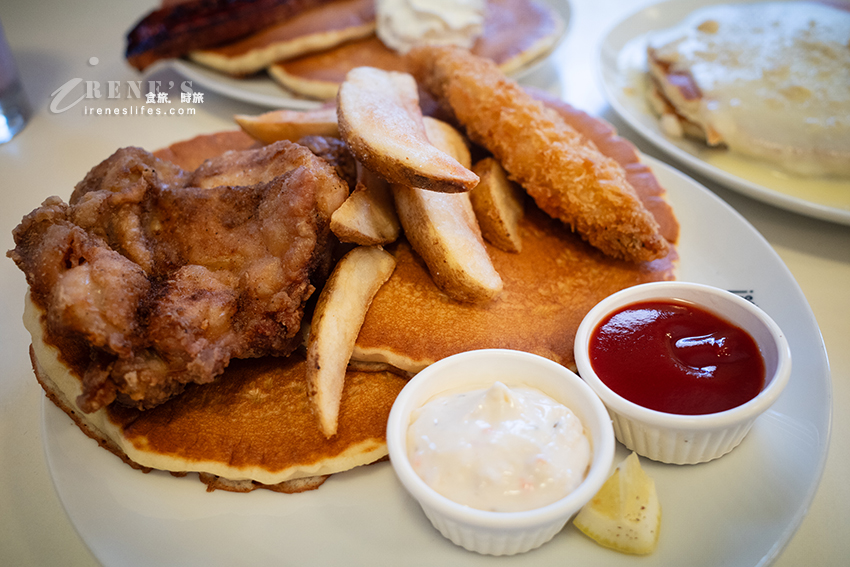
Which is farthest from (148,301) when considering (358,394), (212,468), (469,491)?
(469,491)

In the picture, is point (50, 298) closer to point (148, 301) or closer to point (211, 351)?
point (148, 301)

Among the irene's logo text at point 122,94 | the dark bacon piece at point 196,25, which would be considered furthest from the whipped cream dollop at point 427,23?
the irene's logo text at point 122,94

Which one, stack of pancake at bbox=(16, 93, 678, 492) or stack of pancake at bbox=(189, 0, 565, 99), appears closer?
stack of pancake at bbox=(16, 93, 678, 492)

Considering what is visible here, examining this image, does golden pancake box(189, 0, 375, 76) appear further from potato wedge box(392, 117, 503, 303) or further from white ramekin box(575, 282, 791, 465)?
white ramekin box(575, 282, 791, 465)

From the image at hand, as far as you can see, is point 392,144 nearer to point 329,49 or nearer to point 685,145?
point 685,145

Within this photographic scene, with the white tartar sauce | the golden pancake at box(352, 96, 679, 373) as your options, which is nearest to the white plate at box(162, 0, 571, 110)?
the golden pancake at box(352, 96, 679, 373)
